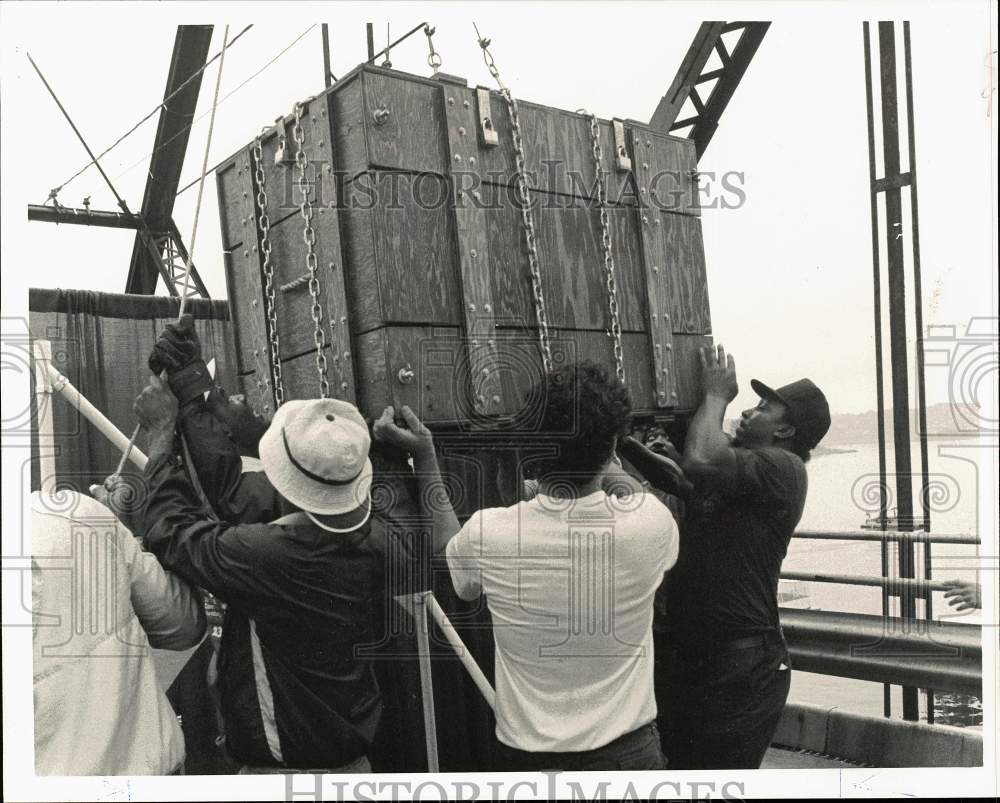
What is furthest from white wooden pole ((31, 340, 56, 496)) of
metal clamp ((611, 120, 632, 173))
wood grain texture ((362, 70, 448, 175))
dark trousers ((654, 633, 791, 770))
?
dark trousers ((654, 633, 791, 770))

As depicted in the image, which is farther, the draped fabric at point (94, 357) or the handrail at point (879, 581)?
the handrail at point (879, 581)

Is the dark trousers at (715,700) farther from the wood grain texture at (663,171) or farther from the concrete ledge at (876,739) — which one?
the wood grain texture at (663,171)

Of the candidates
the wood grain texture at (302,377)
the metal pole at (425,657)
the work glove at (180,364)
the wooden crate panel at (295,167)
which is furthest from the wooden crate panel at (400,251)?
the metal pole at (425,657)

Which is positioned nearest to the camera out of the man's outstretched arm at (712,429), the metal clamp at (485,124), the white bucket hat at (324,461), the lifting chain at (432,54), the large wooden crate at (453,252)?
the white bucket hat at (324,461)

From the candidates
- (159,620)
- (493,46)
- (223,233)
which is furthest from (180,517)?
(493,46)

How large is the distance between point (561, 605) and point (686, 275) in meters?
1.22

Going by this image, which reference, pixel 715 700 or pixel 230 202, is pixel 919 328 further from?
pixel 230 202

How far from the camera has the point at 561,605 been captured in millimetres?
2971

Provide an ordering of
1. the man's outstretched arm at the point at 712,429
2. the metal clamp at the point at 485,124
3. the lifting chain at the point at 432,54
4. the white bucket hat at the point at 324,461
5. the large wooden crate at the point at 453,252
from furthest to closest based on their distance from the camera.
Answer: the man's outstretched arm at the point at 712,429
the lifting chain at the point at 432,54
the metal clamp at the point at 485,124
the large wooden crate at the point at 453,252
the white bucket hat at the point at 324,461

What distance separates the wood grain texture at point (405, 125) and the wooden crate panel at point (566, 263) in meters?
0.24

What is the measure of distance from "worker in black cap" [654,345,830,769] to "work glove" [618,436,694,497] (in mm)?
43

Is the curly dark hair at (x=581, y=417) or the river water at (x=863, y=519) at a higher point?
the curly dark hair at (x=581, y=417)

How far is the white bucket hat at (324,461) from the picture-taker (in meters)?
2.77

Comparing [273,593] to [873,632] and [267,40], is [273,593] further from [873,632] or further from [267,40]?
[873,632]
